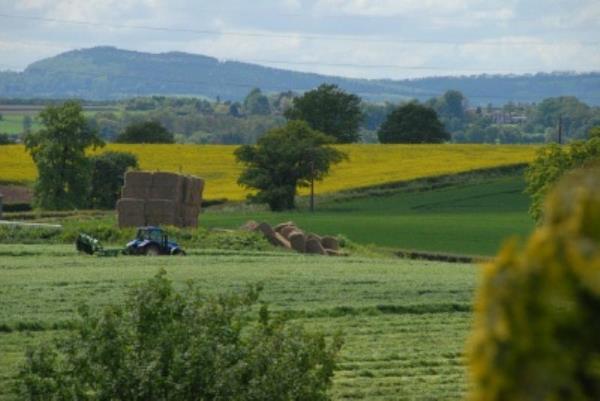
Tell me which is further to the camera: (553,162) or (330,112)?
(330,112)

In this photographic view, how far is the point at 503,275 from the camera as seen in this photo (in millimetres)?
2766

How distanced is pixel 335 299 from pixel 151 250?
1420cm

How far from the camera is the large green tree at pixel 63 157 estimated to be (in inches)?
2783

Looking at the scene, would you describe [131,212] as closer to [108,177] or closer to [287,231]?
[287,231]

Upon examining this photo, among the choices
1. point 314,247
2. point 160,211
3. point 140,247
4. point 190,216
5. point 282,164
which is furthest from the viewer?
point 282,164

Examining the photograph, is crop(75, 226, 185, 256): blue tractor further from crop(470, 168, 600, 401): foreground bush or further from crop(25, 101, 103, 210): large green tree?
crop(470, 168, 600, 401): foreground bush

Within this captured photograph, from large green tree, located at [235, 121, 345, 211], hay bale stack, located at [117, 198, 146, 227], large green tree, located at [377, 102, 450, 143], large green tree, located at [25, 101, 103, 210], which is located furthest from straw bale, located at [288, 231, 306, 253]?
large green tree, located at [377, 102, 450, 143]

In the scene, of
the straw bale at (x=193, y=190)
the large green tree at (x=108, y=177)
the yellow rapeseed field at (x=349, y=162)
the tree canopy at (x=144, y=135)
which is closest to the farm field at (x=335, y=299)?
the straw bale at (x=193, y=190)

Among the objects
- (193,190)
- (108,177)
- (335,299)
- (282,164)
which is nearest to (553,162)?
(193,190)

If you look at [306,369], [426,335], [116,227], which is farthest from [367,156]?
[306,369]

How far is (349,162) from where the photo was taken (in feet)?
294

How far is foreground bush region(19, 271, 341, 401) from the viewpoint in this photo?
38.8 ft

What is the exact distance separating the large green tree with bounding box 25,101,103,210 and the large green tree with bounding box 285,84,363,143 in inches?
1758

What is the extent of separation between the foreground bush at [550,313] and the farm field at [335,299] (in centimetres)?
1411
